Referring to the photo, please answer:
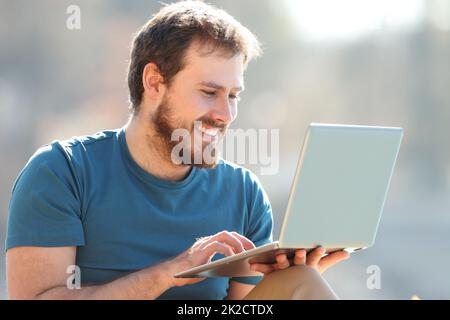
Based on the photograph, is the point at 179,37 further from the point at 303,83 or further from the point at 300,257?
the point at 303,83

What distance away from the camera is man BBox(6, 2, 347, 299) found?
181cm

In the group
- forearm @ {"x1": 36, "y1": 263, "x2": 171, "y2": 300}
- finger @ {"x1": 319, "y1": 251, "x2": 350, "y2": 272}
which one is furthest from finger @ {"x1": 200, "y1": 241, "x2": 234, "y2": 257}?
finger @ {"x1": 319, "y1": 251, "x2": 350, "y2": 272}

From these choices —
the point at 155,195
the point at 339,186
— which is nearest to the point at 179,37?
the point at 155,195

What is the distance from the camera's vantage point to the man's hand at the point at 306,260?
168cm

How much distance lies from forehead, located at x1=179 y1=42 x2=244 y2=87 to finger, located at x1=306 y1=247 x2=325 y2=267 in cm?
60

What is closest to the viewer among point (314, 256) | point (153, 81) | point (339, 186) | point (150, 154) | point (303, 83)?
point (339, 186)

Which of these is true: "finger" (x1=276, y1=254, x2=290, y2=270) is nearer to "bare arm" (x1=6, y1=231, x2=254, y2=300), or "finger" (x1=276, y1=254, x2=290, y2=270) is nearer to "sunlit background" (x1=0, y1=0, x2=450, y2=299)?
"bare arm" (x1=6, y1=231, x2=254, y2=300)

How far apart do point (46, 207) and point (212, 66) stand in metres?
0.59

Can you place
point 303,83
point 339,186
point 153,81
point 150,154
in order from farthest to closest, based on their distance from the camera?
point 303,83 → point 153,81 → point 150,154 → point 339,186

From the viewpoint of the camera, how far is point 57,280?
71.4 inches

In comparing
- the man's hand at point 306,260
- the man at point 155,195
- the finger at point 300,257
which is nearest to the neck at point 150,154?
the man at point 155,195
